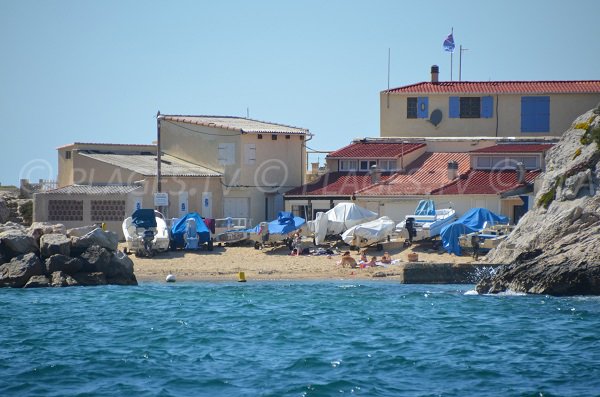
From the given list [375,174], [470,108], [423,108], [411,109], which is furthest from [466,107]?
[375,174]

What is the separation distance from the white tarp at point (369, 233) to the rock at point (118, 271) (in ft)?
31.0

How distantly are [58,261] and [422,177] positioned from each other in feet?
65.3

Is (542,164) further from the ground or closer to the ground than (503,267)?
further from the ground

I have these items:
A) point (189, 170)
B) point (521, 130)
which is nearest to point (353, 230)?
point (189, 170)

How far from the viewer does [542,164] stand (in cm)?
5153

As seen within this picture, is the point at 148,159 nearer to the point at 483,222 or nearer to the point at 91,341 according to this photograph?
the point at 483,222

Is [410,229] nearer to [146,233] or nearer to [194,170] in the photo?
[146,233]

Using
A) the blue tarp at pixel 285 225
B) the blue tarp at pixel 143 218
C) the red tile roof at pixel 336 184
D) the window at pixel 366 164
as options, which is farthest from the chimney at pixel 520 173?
the blue tarp at pixel 143 218

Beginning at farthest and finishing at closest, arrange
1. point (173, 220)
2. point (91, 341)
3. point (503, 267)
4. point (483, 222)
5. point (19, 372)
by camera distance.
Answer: point (173, 220) < point (483, 222) < point (503, 267) < point (91, 341) < point (19, 372)

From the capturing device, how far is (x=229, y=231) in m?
48.5

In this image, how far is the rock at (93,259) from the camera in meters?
39.3

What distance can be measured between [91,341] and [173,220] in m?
19.9

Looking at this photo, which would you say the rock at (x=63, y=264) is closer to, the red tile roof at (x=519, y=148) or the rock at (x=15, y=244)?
the rock at (x=15, y=244)

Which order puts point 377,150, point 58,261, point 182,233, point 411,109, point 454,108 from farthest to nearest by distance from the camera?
point 411,109
point 454,108
point 377,150
point 182,233
point 58,261
